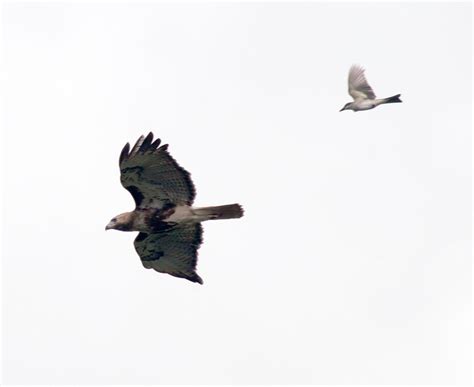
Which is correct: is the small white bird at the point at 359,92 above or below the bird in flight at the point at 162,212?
above

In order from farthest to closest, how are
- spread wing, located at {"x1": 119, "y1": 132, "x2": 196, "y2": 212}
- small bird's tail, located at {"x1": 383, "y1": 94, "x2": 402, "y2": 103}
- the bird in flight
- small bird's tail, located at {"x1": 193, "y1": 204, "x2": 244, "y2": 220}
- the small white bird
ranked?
the small white bird, small bird's tail, located at {"x1": 383, "y1": 94, "x2": 402, "y2": 103}, small bird's tail, located at {"x1": 193, "y1": 204, "x2": 244, "y2": 220}, the bird in flight, spread wing, located at {"x1": 119, "y1": 132, "x2": 196, "y2": 212}

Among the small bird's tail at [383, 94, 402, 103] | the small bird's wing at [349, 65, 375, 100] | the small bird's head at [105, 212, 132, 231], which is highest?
the small bird's wing at [349, 65, 375, 100]

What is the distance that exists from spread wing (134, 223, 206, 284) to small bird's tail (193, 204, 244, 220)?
0.92 meters

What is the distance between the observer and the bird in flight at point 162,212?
19.5 metres

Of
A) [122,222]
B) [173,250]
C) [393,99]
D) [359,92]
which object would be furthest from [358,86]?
[122,222]

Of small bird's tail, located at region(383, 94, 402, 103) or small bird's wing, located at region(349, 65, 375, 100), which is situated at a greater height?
small bird's wing, located at region(349, 65, 375, 100)

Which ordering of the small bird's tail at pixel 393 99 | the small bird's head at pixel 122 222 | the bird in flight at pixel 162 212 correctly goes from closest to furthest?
the bird in flight at pixel 162 212 → the small bird's head at pixel 122 222 → the small bird's tail at pixel 393 99

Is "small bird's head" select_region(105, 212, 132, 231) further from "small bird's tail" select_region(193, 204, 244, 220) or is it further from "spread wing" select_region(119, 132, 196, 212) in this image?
"small bird's tail" select_region(193, 204, 244, 220)

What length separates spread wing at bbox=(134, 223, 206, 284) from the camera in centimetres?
2092

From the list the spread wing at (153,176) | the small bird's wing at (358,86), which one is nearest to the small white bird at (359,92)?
the small bird's wing at (358,86)

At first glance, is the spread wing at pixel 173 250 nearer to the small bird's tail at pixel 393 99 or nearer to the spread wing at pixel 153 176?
the spread wing at pixel 153 176

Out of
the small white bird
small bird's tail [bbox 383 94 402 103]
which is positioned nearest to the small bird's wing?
the small white bird

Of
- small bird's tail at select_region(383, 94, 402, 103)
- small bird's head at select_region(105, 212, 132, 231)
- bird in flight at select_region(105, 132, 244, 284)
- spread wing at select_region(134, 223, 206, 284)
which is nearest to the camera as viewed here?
bird in flight at select_region(105, 132, 244, 284)

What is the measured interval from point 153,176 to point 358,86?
12.0 m
